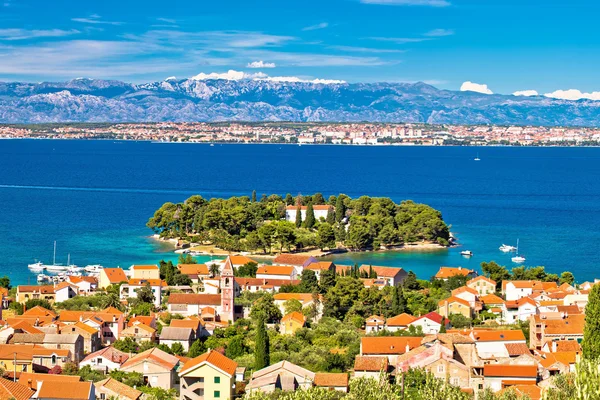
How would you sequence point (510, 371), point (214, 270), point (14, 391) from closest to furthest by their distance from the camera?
point (14, 391), point (510, 371), point (214, 270)

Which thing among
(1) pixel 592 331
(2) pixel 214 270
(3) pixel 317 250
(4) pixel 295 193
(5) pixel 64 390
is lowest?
(4) pixel 295 193

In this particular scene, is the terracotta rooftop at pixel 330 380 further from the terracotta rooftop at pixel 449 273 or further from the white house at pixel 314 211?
the white house at pixel 314 211

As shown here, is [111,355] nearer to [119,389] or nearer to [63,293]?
[119,389]

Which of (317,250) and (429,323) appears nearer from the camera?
(429,323)

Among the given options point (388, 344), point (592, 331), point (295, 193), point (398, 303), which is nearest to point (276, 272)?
point (398, 303)

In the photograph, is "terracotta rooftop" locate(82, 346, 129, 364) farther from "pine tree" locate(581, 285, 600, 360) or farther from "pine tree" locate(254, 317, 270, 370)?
"pine tree" locate(581, 285, 600, 360)

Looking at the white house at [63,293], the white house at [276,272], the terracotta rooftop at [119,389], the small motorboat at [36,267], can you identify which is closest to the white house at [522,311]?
the white house at [276,272]

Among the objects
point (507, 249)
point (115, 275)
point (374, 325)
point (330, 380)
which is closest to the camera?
point (330, 380)
